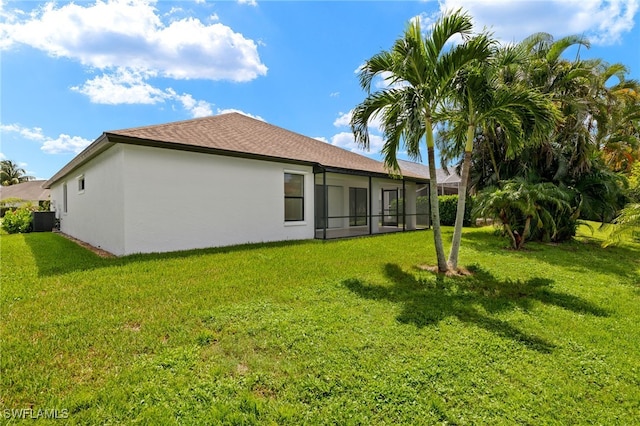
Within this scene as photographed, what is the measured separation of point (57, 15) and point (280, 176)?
7.36 meters

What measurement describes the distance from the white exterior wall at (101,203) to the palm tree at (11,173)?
2319 inches

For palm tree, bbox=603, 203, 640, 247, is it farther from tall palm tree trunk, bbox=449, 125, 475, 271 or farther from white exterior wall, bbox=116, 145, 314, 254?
white exterior wall, bbox=116, 145, 314, 254

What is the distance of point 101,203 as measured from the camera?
10.1m

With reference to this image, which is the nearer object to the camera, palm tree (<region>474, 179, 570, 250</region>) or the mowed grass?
the mowed grass

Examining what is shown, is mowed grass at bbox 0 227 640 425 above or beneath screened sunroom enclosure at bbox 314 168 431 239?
beneath

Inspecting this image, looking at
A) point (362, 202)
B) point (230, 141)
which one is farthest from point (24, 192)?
point (362, 202)

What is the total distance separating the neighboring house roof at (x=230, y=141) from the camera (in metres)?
8.62

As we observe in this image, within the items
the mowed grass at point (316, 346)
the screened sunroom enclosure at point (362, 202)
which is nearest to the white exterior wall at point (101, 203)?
the mowed grass at point (316, 346)

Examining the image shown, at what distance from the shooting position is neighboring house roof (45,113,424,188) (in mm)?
8625

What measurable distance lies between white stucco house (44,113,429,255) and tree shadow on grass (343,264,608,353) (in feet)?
18.8

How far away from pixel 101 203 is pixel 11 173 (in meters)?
68.5

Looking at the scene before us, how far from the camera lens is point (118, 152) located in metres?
8.53

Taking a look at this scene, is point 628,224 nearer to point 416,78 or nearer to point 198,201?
point 416,78
